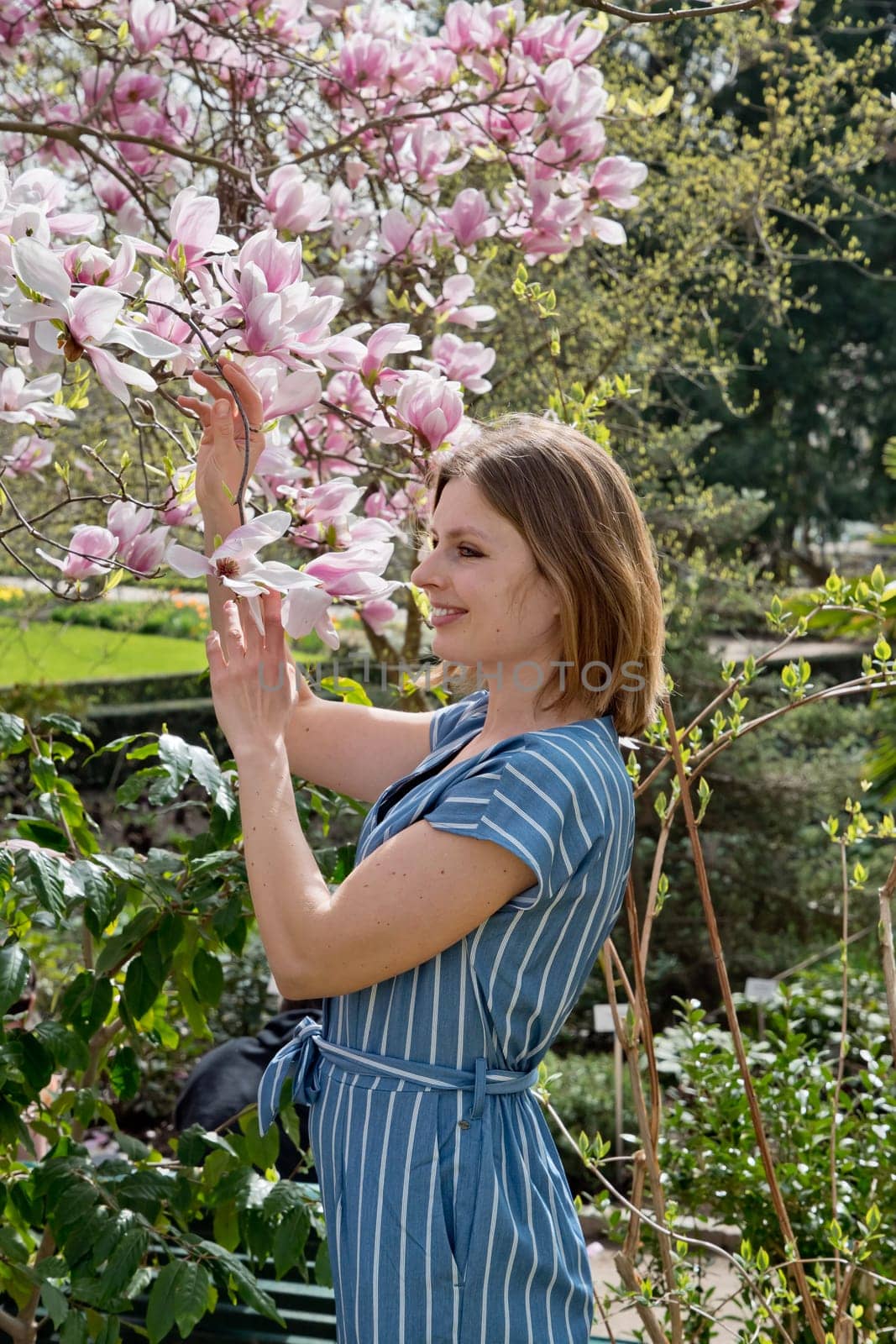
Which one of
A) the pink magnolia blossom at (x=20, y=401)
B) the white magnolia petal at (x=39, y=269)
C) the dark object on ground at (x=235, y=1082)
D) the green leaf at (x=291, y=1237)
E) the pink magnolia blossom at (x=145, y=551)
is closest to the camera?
the white magnolia petal at (x=39, y=269)

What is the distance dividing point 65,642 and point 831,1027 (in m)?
4.96

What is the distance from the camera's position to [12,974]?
5.19 ft

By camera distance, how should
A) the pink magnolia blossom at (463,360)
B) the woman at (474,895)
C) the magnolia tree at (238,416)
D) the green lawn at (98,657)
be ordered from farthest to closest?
the green lawn at (98,657)
the pink magnolia blossom at (463,360)
the magnolia tree at (238,416)
the woman at (474,895)

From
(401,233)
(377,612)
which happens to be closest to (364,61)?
(401,233)

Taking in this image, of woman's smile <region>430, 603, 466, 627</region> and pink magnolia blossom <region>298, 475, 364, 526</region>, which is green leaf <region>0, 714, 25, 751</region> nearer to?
pink magnolia blossom <region>298, 475, 364, 526</region>

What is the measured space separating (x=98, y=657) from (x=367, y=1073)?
27.1 feet

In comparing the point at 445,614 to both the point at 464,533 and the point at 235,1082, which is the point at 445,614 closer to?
the point at 464,533

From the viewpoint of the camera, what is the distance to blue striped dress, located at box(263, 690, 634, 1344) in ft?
3.88

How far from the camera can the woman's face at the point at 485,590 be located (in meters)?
1.26

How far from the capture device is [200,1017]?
6.11 feet

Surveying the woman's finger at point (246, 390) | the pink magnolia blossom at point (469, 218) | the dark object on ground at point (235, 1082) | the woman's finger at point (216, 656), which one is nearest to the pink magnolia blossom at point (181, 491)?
the woman's finger at point (246, 390)

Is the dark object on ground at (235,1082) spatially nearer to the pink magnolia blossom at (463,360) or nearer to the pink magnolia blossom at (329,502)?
the pink magnolia blossom at (463,360)

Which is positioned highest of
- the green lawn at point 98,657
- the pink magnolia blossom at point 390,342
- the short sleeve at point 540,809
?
the green lawn at point 98,657

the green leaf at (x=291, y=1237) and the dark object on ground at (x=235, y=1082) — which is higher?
the green leaf at (x=291, y=1237)
